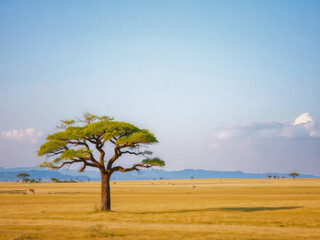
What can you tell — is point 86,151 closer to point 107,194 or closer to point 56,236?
point 107,194

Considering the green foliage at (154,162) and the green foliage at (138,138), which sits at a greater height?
the green foliage at (138,138)

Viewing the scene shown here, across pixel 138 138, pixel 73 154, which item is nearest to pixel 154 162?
pixel 138 138

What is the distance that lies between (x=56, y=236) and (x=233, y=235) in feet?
29.1

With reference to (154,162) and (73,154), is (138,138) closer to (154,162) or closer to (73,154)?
(154,162)

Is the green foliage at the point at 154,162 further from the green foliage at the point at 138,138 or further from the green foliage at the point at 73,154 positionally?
the green foliage at the point at 73,154

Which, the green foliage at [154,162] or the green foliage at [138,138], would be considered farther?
the green foliage at [154,162]

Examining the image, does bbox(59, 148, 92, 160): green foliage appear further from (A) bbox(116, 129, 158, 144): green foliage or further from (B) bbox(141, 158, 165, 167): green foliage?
(B) bbox(141, 158, 165, 167): green foliage

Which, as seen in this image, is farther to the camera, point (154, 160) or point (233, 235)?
point (154, 160)

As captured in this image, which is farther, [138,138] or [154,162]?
[154,162]

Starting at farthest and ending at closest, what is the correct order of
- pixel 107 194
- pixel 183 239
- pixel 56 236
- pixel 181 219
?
pixel 107 194, pixel 181 219, pixel 56 236, pixel 183 239

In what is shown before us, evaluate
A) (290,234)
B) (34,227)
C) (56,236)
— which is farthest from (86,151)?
(290,234)

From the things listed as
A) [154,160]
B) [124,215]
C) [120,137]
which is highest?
[120,137]

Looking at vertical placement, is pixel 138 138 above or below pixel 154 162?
above

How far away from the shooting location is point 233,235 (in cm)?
1809
